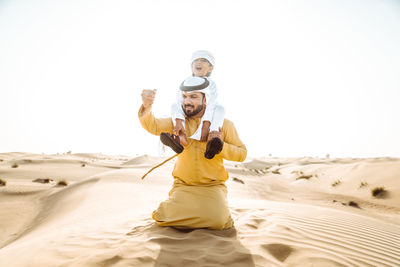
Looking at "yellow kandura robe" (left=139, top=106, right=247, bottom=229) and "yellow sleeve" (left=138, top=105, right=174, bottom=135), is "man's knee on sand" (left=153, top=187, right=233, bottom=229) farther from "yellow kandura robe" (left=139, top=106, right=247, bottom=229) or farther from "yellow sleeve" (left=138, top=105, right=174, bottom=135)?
"yellow sleeve" (left=138, top=105, right=174, bottom=135)

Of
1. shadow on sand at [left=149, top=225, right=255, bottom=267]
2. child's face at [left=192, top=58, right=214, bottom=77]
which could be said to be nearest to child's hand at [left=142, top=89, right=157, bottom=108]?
child's face at [left=192, top=58, right=214, bottom=77]

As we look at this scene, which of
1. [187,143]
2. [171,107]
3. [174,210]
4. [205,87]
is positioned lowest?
[174,210]

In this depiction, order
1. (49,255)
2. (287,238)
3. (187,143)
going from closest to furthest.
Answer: (49,255) → (287,238) → (187,143)

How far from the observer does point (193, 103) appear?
3.11 meters

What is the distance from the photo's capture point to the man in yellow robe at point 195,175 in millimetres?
2947

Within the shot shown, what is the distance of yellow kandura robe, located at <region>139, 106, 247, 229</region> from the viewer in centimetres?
295

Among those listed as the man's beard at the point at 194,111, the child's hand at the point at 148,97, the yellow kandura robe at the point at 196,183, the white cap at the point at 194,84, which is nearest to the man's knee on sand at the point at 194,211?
the yellow kandura robe at the point at 196,183

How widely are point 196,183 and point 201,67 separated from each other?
169 centimetres

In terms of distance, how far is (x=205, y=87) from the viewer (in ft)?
10.1

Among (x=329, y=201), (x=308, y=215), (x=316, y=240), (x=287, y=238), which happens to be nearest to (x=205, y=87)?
(x=287, y=238)

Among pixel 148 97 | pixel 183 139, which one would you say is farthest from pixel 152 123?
pixel 183 139

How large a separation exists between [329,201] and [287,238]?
7.31 m

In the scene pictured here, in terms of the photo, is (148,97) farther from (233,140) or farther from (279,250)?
(279,250)

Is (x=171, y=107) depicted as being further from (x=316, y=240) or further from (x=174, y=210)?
(x=316, y=240)
